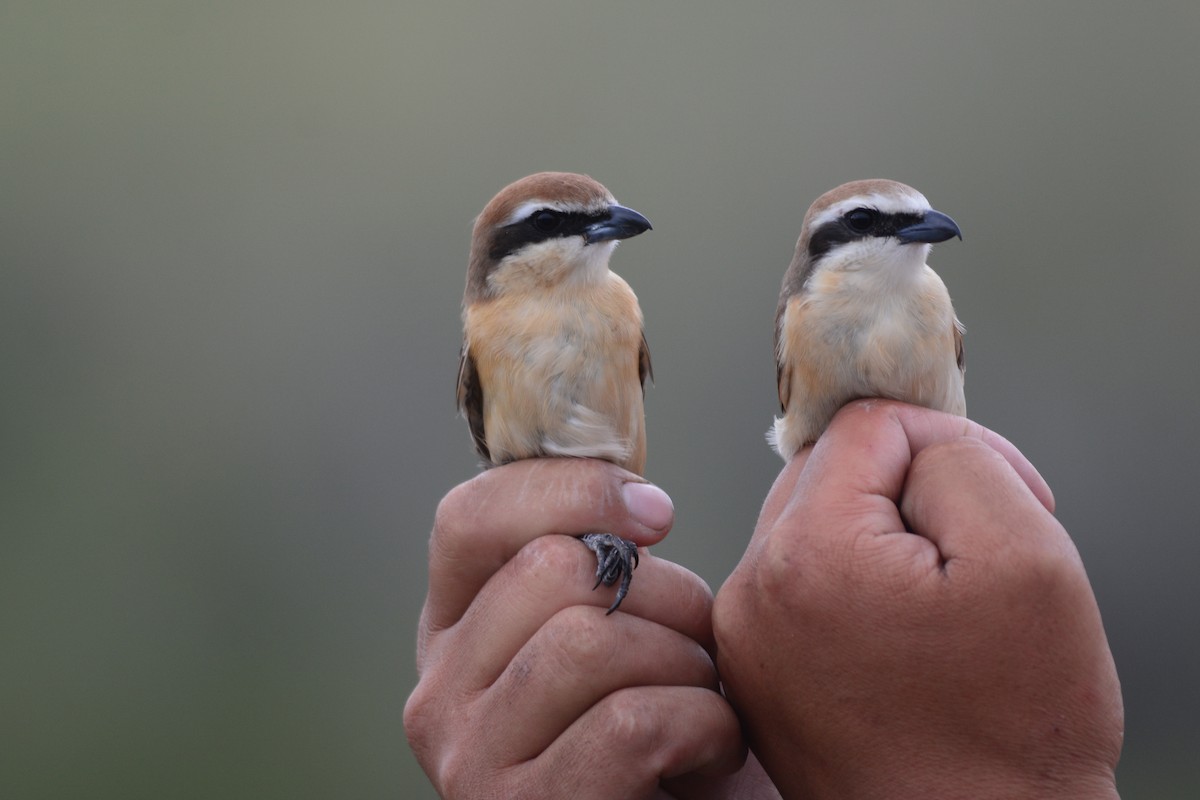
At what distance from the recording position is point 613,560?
274 cm

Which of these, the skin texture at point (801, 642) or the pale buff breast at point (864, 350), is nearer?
the skin texture at point (801, 642)

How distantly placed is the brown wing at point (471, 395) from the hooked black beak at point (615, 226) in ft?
1.84

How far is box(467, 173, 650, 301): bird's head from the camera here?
10.7 feet

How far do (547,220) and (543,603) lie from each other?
1264 millimetres

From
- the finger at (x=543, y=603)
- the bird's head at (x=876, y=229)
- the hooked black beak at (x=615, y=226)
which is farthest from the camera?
the hooked black beak at (x=615, y=226)

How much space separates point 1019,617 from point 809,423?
1.14 meters

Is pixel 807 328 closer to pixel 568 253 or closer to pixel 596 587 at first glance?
pixel 568 253

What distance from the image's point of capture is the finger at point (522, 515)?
9.36ft

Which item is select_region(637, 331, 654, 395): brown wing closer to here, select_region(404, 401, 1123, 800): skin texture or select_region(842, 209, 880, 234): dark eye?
select_region(404, 401, 1123, 800): skin texture

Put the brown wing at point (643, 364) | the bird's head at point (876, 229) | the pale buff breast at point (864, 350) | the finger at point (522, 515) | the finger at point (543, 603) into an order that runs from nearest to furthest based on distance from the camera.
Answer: the finger at point (543, 603)
the finger at point (522, 515)
the pale buff breast at point (864, 350)
the bird's head at point (876, 229)
the brown wing at point (643, 364)

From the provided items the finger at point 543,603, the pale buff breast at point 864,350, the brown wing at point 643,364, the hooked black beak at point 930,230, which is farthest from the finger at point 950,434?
the brown wing at point 643,364

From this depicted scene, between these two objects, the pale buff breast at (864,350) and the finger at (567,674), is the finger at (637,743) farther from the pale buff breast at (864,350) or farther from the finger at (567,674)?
the pale buff breast at (864,350)

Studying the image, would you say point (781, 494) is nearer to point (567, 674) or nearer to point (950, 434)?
point (950, 434)

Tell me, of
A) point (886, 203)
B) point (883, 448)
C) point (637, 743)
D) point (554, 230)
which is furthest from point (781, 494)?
point (554, 230)
